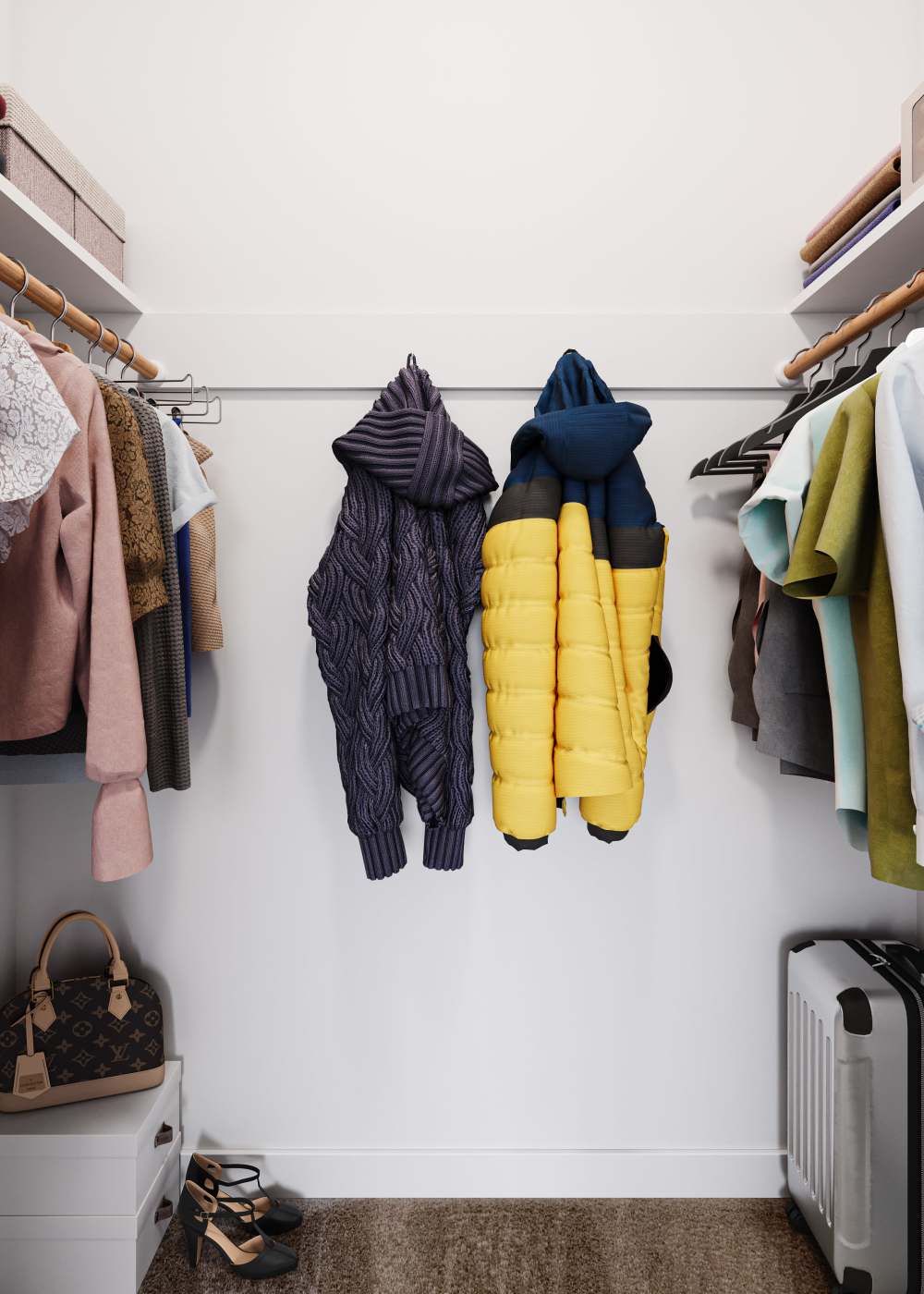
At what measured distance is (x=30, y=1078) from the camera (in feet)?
4.58

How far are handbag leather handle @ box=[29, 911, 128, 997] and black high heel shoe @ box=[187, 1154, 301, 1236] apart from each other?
435mm

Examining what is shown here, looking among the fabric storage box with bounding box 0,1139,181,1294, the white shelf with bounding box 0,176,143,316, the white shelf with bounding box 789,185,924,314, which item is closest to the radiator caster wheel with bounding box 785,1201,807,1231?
the fabric storage box with bounding box 0,1139,181,1294

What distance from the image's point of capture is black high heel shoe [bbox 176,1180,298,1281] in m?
1.38

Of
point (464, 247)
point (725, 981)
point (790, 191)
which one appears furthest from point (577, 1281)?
point (790, 191)

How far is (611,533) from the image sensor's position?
4.14 ft

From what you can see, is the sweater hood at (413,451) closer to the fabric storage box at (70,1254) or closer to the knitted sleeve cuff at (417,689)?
the knitted sleeve cuff at (417,689)

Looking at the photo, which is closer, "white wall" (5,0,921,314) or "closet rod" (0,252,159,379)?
"closet rod" (0,252,159,379)

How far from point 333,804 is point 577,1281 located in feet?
3.36

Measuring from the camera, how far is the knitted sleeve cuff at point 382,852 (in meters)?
1.38

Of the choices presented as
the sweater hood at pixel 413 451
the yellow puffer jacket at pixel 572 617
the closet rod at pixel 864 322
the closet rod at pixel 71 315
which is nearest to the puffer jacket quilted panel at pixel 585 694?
the yellow puffer jacket at pixel 572 617

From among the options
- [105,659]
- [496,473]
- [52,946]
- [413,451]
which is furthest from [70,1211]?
[496,473]

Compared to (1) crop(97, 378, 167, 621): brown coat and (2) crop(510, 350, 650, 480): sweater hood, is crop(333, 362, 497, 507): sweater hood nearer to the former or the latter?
(2) crop(510, 350, 650, 480): sweater hood

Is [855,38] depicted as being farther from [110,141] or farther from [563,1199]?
[563,1199]

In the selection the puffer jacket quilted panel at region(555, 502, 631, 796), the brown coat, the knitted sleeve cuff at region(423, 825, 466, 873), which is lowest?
the knitted sleeve cuff at region(423, 825, 466, 873)
